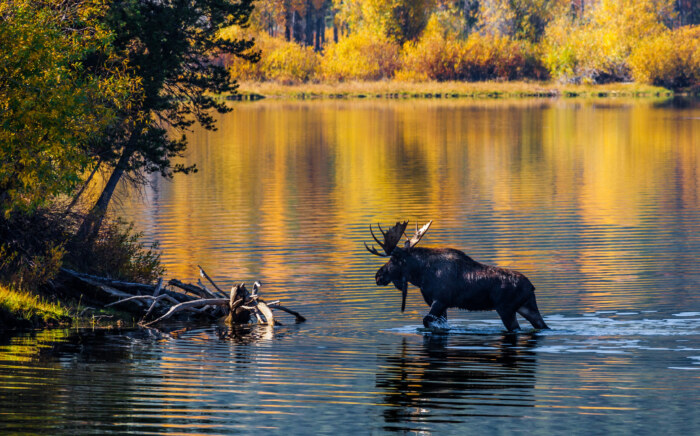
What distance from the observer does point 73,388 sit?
627 inches

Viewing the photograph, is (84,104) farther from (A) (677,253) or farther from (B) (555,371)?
(A) (677,253)

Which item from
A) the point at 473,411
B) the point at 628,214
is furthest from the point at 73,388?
the point at 628,214

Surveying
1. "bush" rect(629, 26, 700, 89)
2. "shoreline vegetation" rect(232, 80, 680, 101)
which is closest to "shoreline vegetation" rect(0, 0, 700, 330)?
"shoreline vegetation" rect(232, 80, 680, 101)

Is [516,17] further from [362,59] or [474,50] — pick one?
[362,59]

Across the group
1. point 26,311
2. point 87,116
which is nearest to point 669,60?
point 87,116

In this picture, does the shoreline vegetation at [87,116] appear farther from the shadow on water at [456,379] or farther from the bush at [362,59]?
the bush at [362,59]

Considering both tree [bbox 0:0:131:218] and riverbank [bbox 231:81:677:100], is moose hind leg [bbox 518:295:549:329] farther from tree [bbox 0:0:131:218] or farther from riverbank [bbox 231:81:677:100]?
riverbank [bbox 231:81:677:100]

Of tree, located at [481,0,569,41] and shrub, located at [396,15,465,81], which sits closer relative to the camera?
shrub, located at [396,15,465,81]

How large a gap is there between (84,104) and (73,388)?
22.3 feet

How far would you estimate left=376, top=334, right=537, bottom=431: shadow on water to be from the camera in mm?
14820

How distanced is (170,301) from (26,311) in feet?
8.62

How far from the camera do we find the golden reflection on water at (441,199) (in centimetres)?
2838

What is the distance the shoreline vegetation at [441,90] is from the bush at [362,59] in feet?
6.67

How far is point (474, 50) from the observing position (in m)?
137
